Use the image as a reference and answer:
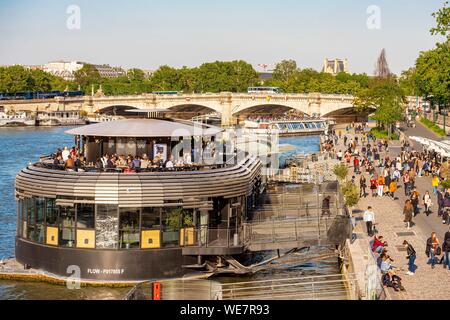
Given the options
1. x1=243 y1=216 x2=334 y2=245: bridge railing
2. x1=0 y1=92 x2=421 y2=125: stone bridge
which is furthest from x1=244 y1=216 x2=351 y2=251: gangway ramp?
x1=0 y1=92 x2=421 y2=125: stone bridge

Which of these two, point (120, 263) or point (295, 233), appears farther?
point (295, 233)

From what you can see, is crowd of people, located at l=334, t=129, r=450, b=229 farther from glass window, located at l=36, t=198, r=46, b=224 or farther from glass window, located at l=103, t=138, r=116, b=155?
glass window, located at l=36, t=198, r=46, b=224

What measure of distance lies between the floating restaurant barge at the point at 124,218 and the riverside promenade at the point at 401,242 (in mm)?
4664

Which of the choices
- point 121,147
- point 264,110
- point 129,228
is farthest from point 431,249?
point 264,110

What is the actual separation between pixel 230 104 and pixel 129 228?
112 metres

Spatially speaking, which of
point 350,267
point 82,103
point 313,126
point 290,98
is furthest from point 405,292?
point 82,103

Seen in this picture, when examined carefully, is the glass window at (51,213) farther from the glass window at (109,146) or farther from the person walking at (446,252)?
the person walking at (446,252)

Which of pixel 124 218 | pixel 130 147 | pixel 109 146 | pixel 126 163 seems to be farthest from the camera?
pixel 109 146

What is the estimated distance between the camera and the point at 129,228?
26250 millimetres

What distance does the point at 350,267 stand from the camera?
2711cm

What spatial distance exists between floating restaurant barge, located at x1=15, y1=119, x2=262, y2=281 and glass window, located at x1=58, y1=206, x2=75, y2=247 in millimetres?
30

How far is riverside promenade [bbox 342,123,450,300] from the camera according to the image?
23.5m

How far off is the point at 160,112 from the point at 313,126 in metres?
85.6

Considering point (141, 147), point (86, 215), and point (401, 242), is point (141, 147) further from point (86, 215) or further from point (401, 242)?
point (401, 242)
